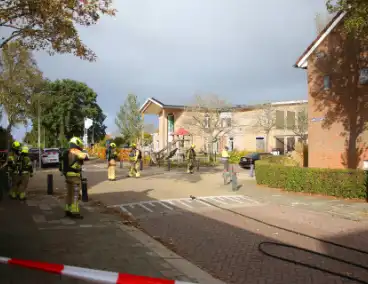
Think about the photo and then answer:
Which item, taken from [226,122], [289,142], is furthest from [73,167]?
[289,142]

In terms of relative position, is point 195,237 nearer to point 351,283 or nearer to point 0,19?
point 351,283

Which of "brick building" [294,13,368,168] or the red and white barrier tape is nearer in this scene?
the red and white barrier tape

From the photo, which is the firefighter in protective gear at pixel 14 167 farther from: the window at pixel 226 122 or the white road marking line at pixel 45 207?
the window at pixel 226 122

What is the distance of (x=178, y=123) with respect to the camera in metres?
45.6

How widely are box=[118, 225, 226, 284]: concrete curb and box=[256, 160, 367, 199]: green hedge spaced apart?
715 centimetres

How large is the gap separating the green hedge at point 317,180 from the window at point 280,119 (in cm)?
2984

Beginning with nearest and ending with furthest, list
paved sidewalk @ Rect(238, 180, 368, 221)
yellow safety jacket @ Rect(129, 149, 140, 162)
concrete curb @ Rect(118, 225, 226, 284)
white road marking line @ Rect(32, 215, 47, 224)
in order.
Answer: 1. concrete curb @ Rect(118, 225, 226, 284)
2. white road marking line @ Rect(32, 215, 47, 224)
3. paved sidewalk @ Rect(238, 180, 368, 221)
4. yellow safety jacket @ Rect(129, 149, 140, 162)

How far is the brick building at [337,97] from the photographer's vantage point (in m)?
15.2

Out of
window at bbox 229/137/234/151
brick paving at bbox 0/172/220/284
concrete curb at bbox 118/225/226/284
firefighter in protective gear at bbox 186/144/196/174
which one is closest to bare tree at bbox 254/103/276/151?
window at bbox 229/137/234/151

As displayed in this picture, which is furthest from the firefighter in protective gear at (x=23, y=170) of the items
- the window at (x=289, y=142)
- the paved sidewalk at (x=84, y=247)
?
the window at (x=289, y=142)

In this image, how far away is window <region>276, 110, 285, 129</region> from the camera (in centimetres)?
4329

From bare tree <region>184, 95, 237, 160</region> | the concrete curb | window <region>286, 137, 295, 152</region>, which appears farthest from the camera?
window <region>286, 137, 295, 152</region>

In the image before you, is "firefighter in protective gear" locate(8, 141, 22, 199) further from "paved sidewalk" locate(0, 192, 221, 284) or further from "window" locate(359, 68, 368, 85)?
"window" locate(359, 68, 368, 85)

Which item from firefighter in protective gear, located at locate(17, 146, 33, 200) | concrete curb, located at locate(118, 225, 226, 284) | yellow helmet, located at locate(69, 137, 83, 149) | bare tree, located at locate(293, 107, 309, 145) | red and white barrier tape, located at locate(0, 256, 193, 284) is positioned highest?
bare tree, located at locate(293, 107, 309, 145)
